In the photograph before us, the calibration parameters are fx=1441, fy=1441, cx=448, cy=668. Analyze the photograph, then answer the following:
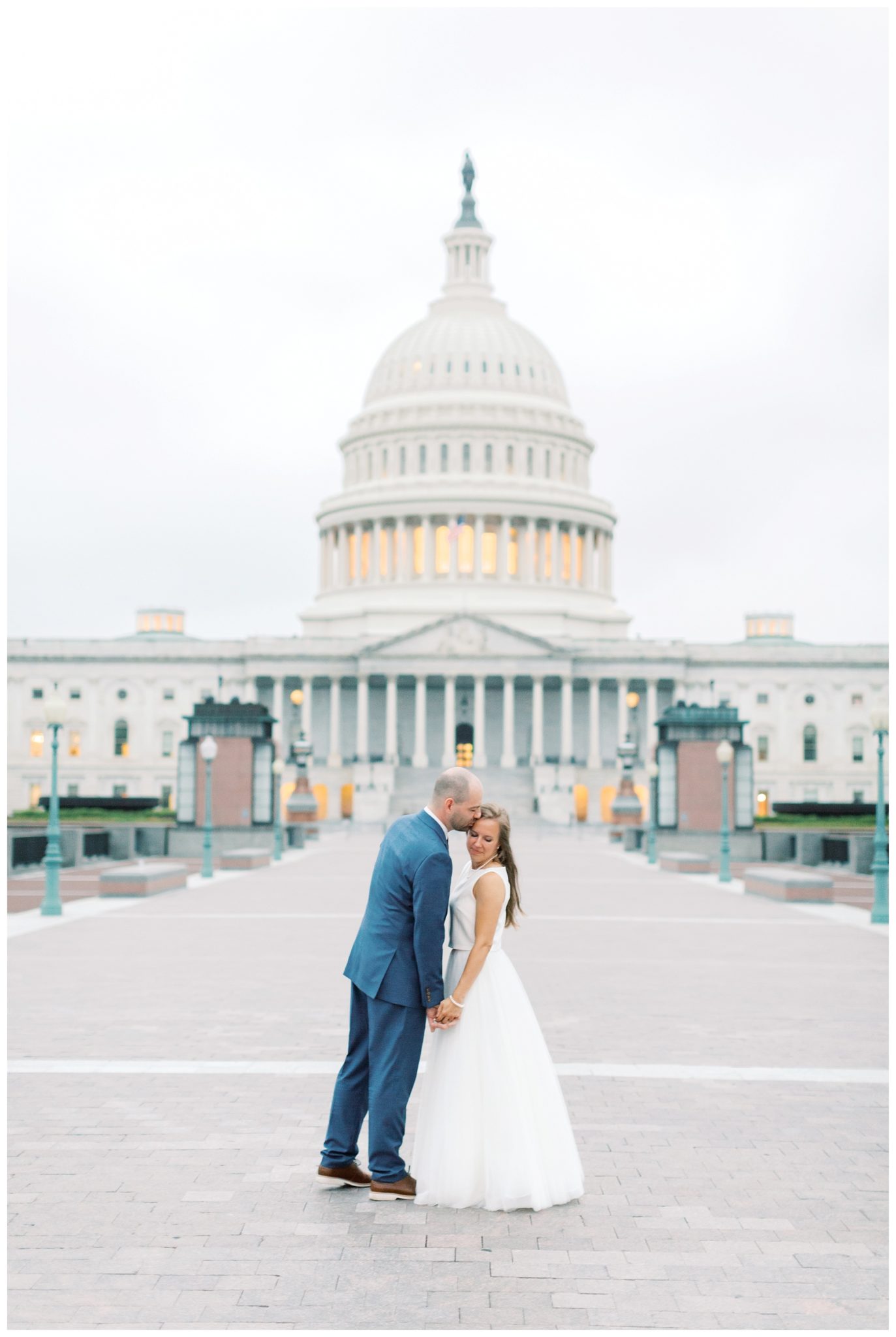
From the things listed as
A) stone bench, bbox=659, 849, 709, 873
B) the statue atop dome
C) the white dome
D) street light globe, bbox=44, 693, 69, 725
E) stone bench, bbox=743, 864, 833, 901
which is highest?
the statue atop dome

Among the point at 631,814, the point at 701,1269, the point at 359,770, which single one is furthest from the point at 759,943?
the point at 359,770

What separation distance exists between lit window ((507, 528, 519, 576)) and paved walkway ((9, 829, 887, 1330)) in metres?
98.9

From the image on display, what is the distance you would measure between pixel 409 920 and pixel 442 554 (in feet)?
363

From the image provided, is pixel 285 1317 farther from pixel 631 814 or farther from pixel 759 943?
pixel 631 814

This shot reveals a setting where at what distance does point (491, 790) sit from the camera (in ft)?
294

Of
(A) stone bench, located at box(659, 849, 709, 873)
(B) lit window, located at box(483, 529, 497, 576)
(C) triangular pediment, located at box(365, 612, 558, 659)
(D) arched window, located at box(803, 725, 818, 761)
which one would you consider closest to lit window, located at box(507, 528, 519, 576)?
(B) lit window, located at box(483, 529, 497, 576)

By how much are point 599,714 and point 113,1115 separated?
9883 cm

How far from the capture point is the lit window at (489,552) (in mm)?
118438

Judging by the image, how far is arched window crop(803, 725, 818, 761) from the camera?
109000 mm

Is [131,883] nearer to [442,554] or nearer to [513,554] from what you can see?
[442,554]

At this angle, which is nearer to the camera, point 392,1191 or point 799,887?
point 392,1191

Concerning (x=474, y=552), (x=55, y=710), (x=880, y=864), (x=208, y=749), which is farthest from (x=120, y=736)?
(x=880, y=864)

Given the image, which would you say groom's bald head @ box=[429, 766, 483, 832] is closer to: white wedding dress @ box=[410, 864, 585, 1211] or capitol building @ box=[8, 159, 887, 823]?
white wedding dress @ box=[410, 864, 585, 1211]

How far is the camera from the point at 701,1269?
22.7 ft
